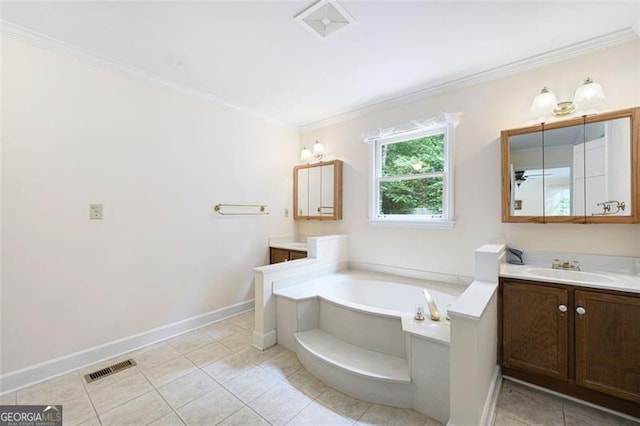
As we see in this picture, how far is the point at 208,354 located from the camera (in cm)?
223

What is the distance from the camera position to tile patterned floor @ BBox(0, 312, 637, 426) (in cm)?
151

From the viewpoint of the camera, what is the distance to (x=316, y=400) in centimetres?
167

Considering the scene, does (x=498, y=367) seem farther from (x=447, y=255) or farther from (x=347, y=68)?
(x=347, y=68)

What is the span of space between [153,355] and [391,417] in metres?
1.96

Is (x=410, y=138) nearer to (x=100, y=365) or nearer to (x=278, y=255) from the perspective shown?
(x=278, y=255)

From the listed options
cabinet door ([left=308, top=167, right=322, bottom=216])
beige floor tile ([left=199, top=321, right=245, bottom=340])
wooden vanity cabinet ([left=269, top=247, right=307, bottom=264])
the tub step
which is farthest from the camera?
cabinet door ([left=308, top=167, right=322, bottom=216])

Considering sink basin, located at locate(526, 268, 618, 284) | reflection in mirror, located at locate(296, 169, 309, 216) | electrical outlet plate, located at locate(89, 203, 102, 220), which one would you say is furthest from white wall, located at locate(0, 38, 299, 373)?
sink basin, located at locate(526, 268, 618, 284)

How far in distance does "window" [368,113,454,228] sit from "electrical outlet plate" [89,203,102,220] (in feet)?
8.58

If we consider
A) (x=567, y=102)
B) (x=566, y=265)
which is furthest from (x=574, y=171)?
(x=566, y=265)

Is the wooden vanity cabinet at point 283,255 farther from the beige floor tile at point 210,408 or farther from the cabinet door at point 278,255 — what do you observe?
the beige floor tile at point 210,408

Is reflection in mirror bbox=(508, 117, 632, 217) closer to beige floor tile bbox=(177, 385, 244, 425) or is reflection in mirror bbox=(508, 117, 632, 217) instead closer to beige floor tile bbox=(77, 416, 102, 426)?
beige floor tile bbox=(177, 385, 244, 425)

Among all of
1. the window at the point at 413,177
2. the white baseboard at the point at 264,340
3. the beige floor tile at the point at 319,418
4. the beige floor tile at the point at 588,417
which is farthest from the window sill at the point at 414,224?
the beige floor tile at the point at 319,418

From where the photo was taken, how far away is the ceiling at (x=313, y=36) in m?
1.65

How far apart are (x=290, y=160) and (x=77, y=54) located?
2.35 m
